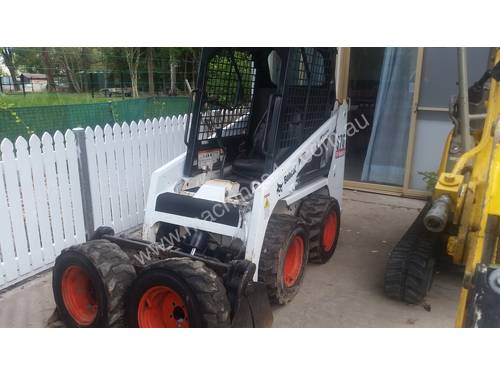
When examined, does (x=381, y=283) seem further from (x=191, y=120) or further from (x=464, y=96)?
(x=191, y=120)

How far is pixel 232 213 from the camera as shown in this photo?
328cm

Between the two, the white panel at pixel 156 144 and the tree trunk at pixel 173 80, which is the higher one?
the tree trunk at pixel 173 80

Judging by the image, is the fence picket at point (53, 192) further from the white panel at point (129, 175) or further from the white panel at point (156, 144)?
the white panel at point (156, 144)

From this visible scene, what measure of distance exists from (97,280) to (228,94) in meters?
2.28

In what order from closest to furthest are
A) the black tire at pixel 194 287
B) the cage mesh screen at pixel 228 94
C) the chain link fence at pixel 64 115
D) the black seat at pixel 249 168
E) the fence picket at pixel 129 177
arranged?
the black tire at pixel 194 287 → the cage mesh screen at pixel 228 94 → the black seat at pixel 249 168 → the fence picket at pixel 129 177 → the chain link fence at pixel 64 115

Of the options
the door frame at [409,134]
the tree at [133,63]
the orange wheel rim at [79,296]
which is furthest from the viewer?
the tree at [133,63]

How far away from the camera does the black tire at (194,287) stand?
2537 millimetres

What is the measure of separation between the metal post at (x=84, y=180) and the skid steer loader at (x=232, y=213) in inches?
41.0

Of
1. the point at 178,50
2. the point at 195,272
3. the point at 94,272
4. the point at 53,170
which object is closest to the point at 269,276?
the point at 195,272

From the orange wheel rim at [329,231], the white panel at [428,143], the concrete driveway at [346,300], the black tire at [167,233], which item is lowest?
the concrete driveway at [346,300]

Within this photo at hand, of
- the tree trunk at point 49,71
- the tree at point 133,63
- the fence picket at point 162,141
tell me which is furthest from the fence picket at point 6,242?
the tree at point 133,63

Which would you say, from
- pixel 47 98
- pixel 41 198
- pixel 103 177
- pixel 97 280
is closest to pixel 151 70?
pixel 47 98

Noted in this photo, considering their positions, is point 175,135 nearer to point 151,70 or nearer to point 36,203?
point 36,203

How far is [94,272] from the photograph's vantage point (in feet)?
9.32
